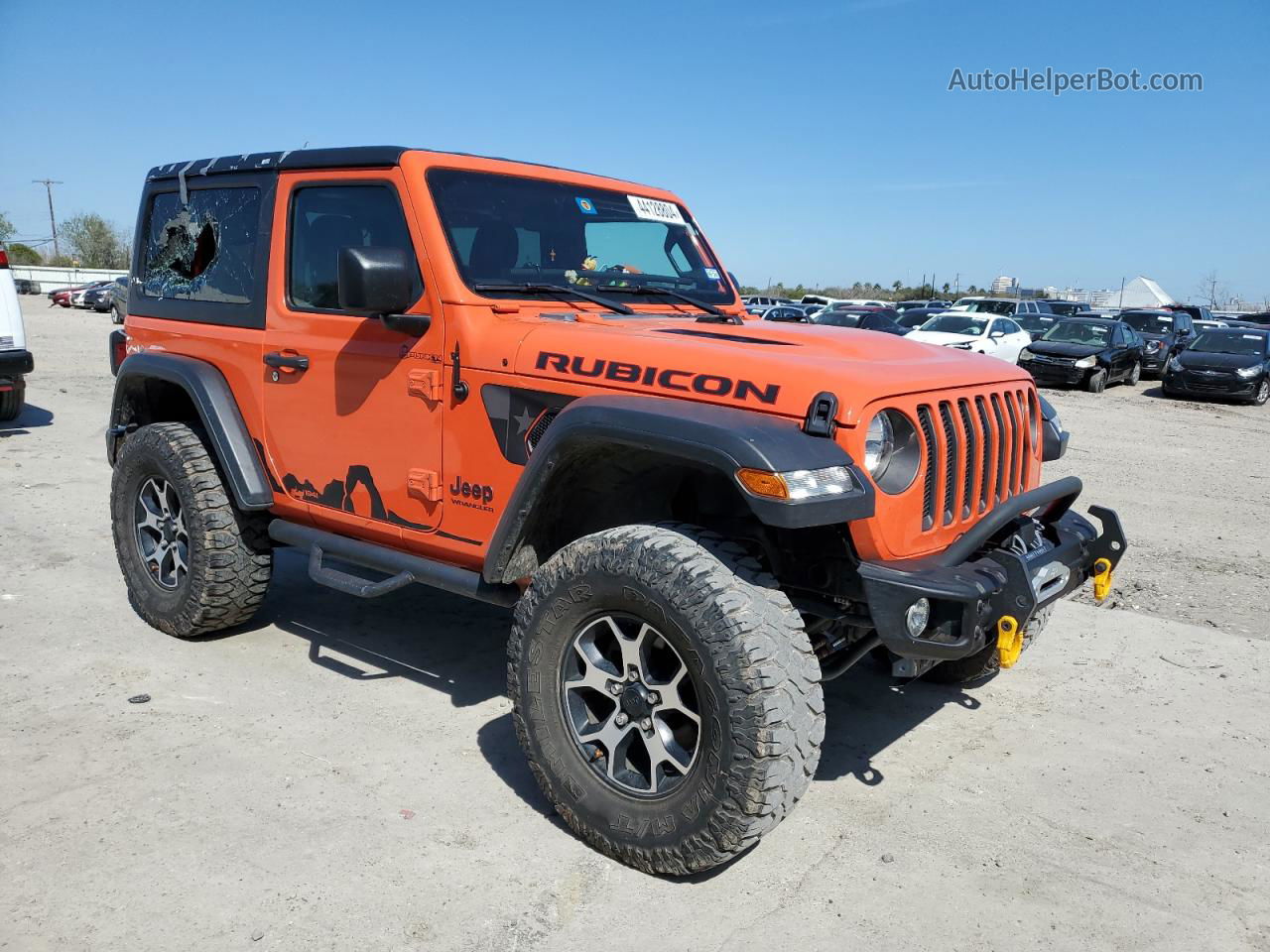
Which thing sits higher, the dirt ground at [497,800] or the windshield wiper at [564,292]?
the windshield wiper at [564,292]

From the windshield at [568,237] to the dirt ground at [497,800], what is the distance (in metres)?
1.85

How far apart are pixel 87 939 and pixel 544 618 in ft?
4.94

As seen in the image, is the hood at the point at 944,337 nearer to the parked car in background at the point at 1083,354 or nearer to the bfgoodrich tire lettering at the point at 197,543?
the parked car in background at the point at 1083,354

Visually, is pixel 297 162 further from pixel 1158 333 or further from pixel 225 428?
pixel 1158 333

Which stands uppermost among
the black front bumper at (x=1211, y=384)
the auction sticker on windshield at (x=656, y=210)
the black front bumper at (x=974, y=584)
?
the auction sticker on windshield at (x=656, y=210)

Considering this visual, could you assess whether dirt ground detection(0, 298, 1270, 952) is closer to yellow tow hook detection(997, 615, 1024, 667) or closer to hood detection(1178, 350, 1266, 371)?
yellow tow hook detection(997, 615, 1024, 667)

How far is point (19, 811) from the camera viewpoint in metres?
3.24

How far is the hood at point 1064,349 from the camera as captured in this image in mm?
19000

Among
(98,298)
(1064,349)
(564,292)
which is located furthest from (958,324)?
(98,298)

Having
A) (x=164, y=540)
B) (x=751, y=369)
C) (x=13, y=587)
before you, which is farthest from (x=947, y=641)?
(x=13, y=587)

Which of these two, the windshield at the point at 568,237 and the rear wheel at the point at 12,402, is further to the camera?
the rear wheel at the point at 12,402

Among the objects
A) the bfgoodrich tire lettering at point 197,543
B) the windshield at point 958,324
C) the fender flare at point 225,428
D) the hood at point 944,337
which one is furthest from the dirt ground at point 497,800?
the windshield at point 958,324

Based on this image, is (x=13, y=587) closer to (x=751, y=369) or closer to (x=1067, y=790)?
(x=751, y=369)

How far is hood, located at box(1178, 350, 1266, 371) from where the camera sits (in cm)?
1867
